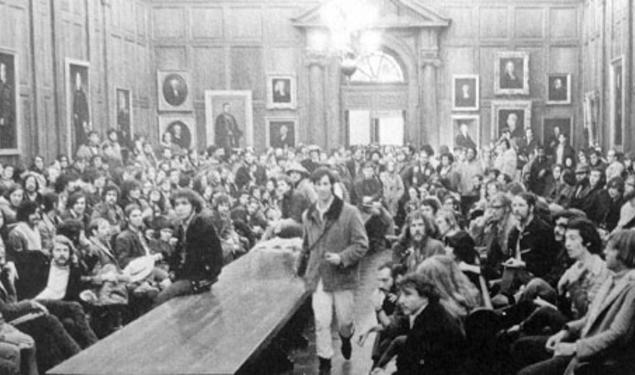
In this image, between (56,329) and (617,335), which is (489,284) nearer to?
(617,335)

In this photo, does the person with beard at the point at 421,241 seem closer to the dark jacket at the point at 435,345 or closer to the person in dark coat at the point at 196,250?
the person in dark coat at the point at 196,250

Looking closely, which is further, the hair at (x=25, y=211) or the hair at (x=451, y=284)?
the hair at (x=25, y=211)

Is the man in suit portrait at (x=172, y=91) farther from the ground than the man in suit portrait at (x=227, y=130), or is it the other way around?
the man in suit portrait at (x=172, y=91)

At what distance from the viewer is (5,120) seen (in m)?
13.3

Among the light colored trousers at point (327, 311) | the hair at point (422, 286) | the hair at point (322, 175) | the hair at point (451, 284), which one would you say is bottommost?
the light colored trousers at point (327, 311)

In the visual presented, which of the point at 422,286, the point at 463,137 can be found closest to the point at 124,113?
the point at 463,137

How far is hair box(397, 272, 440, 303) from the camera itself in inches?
178

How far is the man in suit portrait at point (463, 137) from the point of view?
2095cm

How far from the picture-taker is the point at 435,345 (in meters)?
4.39

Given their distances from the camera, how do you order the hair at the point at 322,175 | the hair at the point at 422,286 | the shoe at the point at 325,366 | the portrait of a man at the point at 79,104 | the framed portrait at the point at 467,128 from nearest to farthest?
the hair at the point at 422,286
the hair at the point at 322,175
the shoe at the point at 325,366
the portrait of a man at the point at 79,104
the framed portrait at the point at 467,128

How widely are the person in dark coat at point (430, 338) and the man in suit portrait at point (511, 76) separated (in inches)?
679

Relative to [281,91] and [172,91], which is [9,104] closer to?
[172,91]

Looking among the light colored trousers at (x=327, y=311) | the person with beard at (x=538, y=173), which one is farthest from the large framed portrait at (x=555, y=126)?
the light colored trousers at (x=327, y=311)

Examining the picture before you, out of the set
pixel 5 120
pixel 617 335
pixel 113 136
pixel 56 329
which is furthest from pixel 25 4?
pixel 617 335
